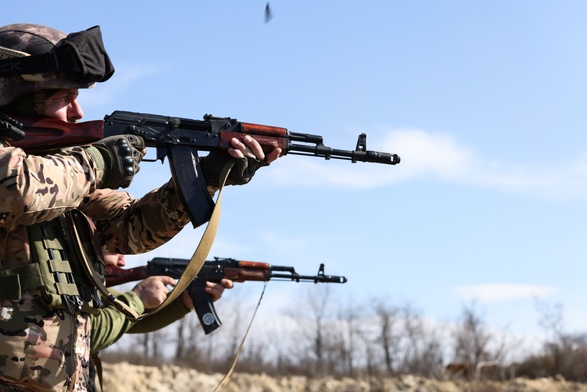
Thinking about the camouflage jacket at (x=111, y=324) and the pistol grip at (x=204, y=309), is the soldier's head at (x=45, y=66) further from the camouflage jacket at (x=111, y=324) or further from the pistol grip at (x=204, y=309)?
the pistol grip at (x=204, y=309)

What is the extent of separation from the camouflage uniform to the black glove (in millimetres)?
1049

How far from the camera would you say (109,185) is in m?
3.57

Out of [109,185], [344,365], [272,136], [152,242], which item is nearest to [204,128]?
[272,136]

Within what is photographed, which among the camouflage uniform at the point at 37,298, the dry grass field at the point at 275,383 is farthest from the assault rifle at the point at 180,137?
the dry grass field at the point at 275,383

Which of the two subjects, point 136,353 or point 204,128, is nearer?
point 204,128

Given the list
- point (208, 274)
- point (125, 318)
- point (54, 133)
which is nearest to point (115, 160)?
point (54, 133)

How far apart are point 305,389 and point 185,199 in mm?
23713

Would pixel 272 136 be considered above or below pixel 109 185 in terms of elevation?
above

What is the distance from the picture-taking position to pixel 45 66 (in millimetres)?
3727

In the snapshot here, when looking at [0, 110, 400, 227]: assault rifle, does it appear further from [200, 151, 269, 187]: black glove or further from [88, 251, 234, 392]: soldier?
[88, 251, 234, 392]: soldier

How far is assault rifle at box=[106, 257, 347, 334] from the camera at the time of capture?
8906 mm

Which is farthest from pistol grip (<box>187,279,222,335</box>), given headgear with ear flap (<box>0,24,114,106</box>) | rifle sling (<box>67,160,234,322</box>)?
headgear with ear flap (<box>0,24,114,106</box>)

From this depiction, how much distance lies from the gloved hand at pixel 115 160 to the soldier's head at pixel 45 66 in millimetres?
375

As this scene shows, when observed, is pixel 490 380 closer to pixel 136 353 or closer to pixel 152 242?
pixel 136 353
